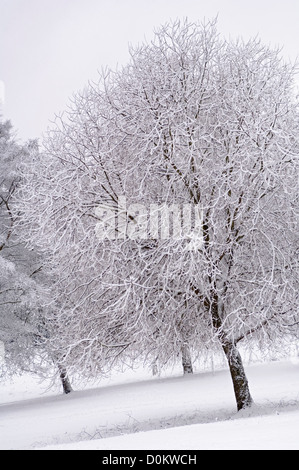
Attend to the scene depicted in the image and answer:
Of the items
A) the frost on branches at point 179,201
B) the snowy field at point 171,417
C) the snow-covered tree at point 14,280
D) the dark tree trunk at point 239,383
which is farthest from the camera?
the snow-covered tree at point 14,280

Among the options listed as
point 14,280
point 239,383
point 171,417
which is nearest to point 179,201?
point 239,383

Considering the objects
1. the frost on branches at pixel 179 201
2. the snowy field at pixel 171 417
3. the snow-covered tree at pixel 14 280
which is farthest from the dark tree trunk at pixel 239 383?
the snow-covered tree at pixel 14 280

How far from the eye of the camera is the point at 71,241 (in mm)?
10484

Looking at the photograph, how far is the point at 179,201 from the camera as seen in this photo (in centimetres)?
962

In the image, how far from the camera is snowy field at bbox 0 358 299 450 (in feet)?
19.4

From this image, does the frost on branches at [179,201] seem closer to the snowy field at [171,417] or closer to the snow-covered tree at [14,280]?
the snowy field at [171,417]

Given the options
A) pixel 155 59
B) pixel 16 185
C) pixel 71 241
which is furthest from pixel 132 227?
pixel 16 185

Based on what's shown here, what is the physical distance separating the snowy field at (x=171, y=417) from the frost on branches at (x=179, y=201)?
1.60 meters

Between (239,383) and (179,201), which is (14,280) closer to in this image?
(179,201)

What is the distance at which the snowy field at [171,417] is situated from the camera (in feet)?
19.4

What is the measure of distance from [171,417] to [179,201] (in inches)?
228

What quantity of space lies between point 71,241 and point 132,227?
5.55ft
